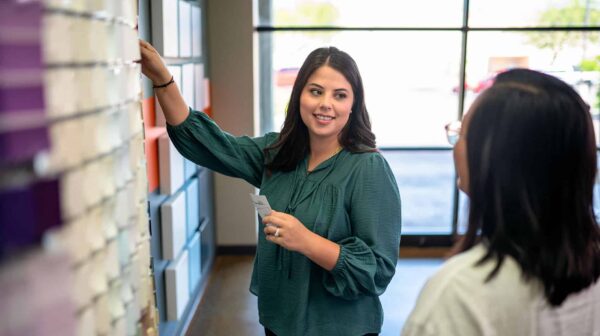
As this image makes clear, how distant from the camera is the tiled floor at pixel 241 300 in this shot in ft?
10.6

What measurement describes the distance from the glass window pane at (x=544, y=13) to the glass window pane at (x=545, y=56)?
0.24 ft

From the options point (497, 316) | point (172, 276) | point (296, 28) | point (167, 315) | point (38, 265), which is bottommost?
point (167, 315)

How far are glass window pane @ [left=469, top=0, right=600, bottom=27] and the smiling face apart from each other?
304 centimetres

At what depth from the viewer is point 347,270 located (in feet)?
4.88

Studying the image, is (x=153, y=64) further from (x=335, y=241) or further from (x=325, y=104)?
(x=335, y=241)

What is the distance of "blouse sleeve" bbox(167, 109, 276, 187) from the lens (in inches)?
65.8

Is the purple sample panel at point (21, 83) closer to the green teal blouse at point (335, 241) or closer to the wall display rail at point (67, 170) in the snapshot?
the wall display rail at point (67, 170)

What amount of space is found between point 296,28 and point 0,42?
12.6 feet

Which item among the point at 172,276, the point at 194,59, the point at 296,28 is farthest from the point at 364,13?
the point at 172,276

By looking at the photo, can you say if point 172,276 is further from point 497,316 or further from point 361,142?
point 497,316

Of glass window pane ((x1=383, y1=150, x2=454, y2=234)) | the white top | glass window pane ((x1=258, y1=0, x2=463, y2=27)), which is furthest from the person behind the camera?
glass window pane ((x1=383, y1=150, x2=454, y2=234))

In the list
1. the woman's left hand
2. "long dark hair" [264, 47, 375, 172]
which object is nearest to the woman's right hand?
"long dark hair" [264, 47, 375, 172]

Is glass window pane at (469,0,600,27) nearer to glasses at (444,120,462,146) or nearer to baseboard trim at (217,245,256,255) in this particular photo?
glasses at (444,120,462,146)

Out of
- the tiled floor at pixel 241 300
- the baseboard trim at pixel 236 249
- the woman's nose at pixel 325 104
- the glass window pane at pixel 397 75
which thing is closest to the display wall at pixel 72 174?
the woman's nose at pixel 325 104
